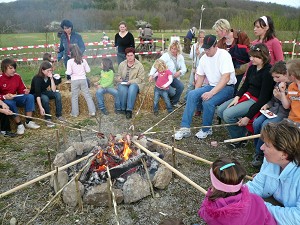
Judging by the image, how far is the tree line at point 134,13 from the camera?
54.9ft

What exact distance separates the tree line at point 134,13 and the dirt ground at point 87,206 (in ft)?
30.3

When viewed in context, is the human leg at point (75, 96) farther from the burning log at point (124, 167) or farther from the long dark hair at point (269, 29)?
the long dark hair at point (269, 29)

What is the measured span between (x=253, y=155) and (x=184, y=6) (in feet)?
94.6

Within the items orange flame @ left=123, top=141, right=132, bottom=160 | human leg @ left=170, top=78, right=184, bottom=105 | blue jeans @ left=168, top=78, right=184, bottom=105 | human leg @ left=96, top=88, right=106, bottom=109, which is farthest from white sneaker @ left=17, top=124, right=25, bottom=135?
human leg @ left=170, top=78, right=184, bottom=105

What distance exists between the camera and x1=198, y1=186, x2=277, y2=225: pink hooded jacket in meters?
2.00

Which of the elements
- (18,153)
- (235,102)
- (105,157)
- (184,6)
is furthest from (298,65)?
(184,6)

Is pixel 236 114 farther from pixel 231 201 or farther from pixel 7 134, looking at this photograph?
pixel 7 134

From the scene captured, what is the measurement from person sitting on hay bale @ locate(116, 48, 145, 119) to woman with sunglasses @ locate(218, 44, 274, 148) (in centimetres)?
209

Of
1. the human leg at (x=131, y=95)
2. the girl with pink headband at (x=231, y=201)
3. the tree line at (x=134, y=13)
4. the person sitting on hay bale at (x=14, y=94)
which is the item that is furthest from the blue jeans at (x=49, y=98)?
the tree line at (x=134, y=13)

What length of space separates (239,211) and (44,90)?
16.6 ft

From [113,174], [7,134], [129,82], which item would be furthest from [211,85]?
[7,134]

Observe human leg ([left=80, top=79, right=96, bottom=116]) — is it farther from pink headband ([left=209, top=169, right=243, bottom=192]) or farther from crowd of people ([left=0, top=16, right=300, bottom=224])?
pink headband ([left=209, top=169, right=243, bottom=192])

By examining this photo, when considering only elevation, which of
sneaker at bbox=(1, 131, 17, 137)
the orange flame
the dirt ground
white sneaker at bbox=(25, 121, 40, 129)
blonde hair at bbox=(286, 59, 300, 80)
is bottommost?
the dirt ground

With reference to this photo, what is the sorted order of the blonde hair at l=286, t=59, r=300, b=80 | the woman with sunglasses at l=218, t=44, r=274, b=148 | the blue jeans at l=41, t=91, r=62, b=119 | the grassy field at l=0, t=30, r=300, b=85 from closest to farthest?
the blonde hair at l=286, t=59, r=300, b=80 → the woman with sunglasses at l=218, t=44, r=274, b=148 → the blue jeans at l=41, t=91, r=62, b=119 → the grassy field at l=0, t=30, r=300, b=85
